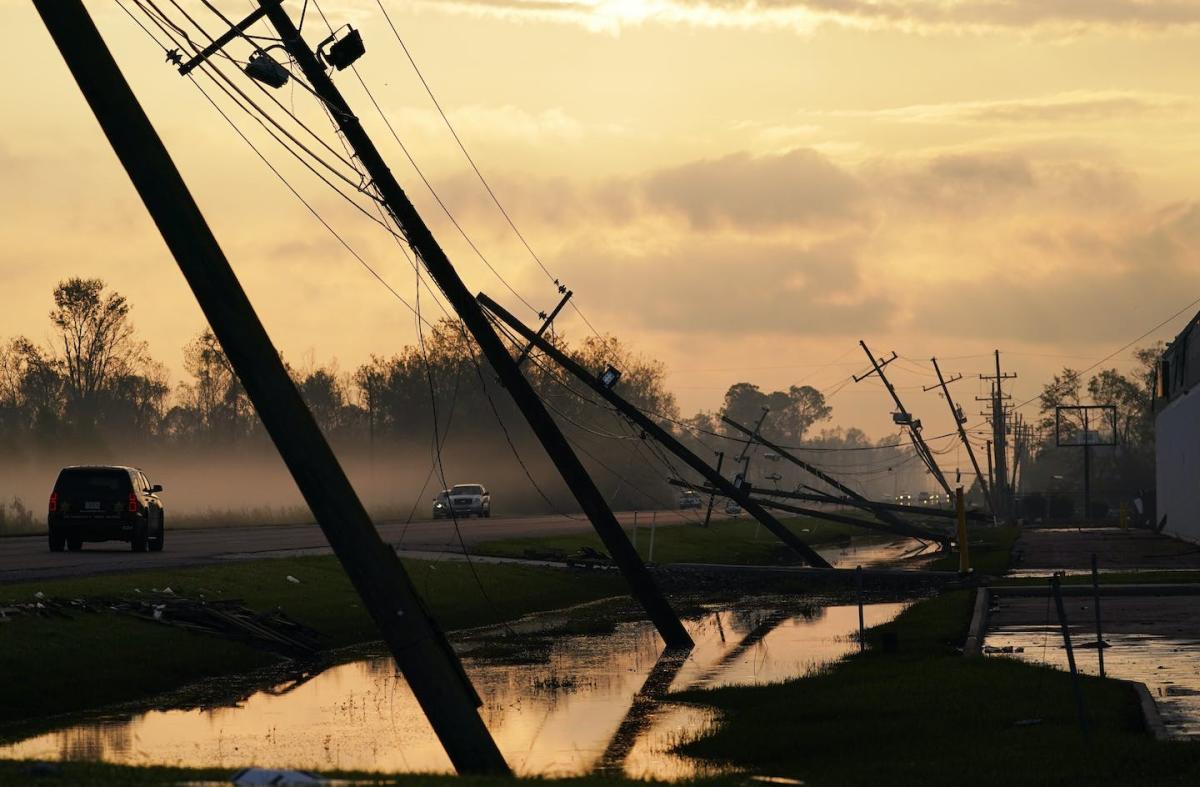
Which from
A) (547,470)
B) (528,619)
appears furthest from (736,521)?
(528,619)

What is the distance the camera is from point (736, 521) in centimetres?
9781

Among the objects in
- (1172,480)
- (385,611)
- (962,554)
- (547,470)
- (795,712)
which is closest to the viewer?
(385,611)

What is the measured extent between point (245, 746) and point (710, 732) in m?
4.89

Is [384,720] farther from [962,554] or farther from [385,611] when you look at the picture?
[962,554]

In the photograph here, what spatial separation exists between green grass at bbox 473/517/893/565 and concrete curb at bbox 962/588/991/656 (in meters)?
16.7

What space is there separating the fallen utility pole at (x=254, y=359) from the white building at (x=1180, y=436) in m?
50.4

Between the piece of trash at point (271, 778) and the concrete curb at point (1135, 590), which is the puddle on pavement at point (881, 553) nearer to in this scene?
the concrete curb at point (1135, 590)

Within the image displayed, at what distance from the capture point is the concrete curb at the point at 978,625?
75.6 ft

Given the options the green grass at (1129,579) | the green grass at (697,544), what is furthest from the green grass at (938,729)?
the green grass at (697,544)

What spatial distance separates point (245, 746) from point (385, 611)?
4.64 metres

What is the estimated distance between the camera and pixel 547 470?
450ft

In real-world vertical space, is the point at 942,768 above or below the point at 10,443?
below

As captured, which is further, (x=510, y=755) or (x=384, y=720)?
(x=384, y=720)

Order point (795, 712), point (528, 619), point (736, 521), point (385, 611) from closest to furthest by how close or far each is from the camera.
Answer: point (385, 611) < point (795, 712) < point (528, 619) < point (736, 521)
